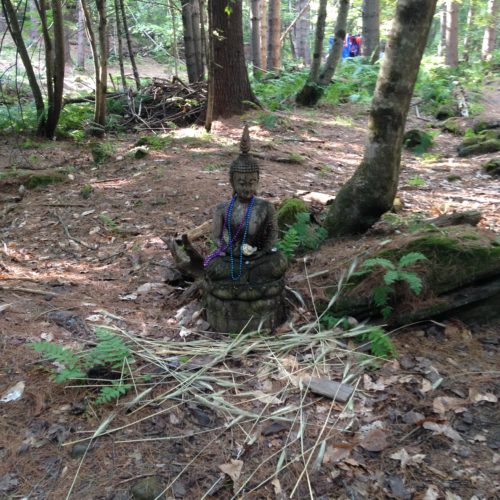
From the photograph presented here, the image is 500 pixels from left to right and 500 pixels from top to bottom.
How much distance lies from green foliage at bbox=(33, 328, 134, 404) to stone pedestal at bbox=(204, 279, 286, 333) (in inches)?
33.6

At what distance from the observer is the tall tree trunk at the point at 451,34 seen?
19.0m

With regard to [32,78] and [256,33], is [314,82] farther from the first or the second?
[32,78]

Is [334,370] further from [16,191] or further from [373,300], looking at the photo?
[16,191]

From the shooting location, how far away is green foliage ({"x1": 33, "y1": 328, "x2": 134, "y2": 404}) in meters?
3.24

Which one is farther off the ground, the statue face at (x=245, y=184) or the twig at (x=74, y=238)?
the statue face at (x=245, y=184)

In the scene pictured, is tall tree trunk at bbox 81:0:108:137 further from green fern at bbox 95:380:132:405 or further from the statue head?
green fern at bbox 95:380:132:405

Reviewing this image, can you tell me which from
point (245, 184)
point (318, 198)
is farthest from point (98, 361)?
point (318, 198)

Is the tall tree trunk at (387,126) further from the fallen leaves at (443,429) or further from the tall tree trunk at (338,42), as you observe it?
the tall tree trunk at (338,42)

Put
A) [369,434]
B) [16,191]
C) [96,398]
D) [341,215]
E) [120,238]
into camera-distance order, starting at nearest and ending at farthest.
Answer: [369,434]
[96,398]
[341,215]
[120,238]
[16,191]

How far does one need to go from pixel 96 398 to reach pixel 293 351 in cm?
154

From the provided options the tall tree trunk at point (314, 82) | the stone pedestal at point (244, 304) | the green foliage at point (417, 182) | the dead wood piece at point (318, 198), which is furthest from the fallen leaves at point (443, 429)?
the tall tree trunk at point (314, 82)

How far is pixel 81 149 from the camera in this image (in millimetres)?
10219

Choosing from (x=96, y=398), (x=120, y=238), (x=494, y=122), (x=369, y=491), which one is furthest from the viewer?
(x=494, y=122)

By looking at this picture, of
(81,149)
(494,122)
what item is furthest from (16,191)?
(494,122)
